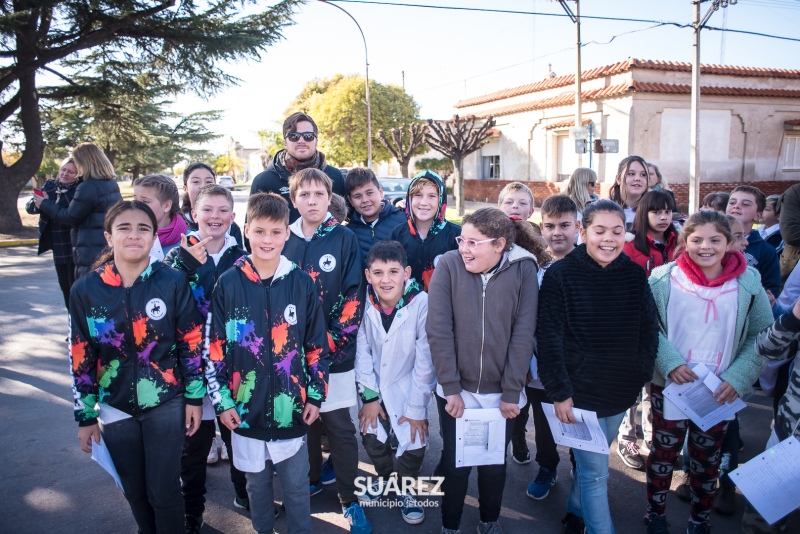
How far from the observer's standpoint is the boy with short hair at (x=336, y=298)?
9.68ft

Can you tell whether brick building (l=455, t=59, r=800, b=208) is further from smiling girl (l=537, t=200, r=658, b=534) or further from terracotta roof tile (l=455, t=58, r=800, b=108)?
smiling girl (l=537, t=200, r=658, b=534)

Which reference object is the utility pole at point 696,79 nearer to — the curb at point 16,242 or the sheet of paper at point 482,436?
the sheet of paper at point 482,436

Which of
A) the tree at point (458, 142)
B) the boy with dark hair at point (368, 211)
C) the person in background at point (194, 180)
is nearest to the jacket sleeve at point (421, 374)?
the boy with dark hair at point (368, 211)

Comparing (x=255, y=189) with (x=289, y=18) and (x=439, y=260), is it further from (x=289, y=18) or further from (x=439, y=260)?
(x=289, y=18)

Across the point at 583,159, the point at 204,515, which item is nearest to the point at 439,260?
the point at 204,515

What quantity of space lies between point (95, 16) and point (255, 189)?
1540 centimetres

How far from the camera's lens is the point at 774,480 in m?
2.24

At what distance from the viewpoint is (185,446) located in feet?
9.46

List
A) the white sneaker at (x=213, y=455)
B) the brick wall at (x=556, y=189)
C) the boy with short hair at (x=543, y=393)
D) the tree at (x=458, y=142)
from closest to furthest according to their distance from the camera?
the boy with short hair at (x=543, y=393) → the white sneaker at (x=213, y=455) → the brick wall at (x=556, y=189) → the tree at (x=458, y=142)

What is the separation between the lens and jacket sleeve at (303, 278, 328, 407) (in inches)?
103

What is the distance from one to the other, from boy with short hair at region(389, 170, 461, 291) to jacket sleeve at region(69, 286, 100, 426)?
1900 mm

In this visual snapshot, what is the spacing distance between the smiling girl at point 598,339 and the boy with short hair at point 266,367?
125cm

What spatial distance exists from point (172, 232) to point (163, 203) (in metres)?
0.23

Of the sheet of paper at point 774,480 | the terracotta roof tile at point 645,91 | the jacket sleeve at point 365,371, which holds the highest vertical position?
the terracotta roof tile at point 645,91
